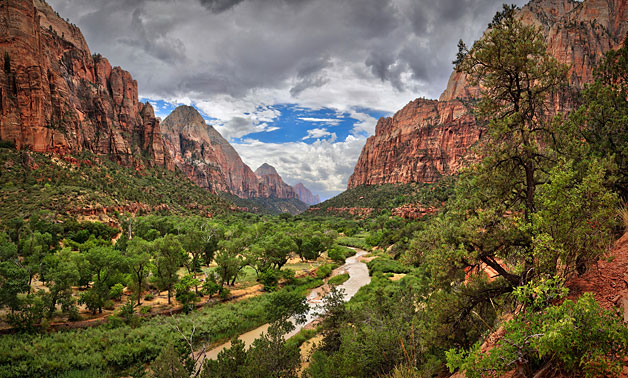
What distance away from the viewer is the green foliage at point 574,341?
11.1 feet

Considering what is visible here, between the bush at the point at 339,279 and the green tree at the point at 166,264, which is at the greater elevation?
the green tree at the point at 166,264

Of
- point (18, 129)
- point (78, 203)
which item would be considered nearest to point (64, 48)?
point (18, 129)

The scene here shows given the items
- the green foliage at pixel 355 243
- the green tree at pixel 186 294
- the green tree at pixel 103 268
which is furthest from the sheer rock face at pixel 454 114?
the green tree at pixel 103 268

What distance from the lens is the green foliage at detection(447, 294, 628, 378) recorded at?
3373mm

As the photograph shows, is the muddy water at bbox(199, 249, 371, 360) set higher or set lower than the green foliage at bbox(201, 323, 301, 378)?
lower

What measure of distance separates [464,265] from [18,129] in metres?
83.3

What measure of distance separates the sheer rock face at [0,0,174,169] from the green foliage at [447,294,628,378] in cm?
8067

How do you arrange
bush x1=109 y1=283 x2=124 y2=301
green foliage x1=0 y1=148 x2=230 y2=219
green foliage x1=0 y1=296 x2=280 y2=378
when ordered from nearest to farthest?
1. green foliage x1=0 y1=296 x2=280 y2=378
2. bush x1=109 y1=283 x2=124 y2=301
3. green foliage x1=0 y1=148 x2=230 y2=219

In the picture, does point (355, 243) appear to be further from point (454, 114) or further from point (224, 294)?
point (454, 114)

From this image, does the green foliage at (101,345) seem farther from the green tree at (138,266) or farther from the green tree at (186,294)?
the green tree at (138,266)

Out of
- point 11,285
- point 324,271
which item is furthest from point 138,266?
point 324,271

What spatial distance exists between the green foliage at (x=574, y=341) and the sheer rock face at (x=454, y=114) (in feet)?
206

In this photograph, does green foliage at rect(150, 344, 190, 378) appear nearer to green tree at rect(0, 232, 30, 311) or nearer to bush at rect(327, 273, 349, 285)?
green tree at rect(0, 232, 30, 311)

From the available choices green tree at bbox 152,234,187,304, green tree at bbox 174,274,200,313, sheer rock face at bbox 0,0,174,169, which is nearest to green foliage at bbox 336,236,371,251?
green tree at bbox 174,274,200,313
